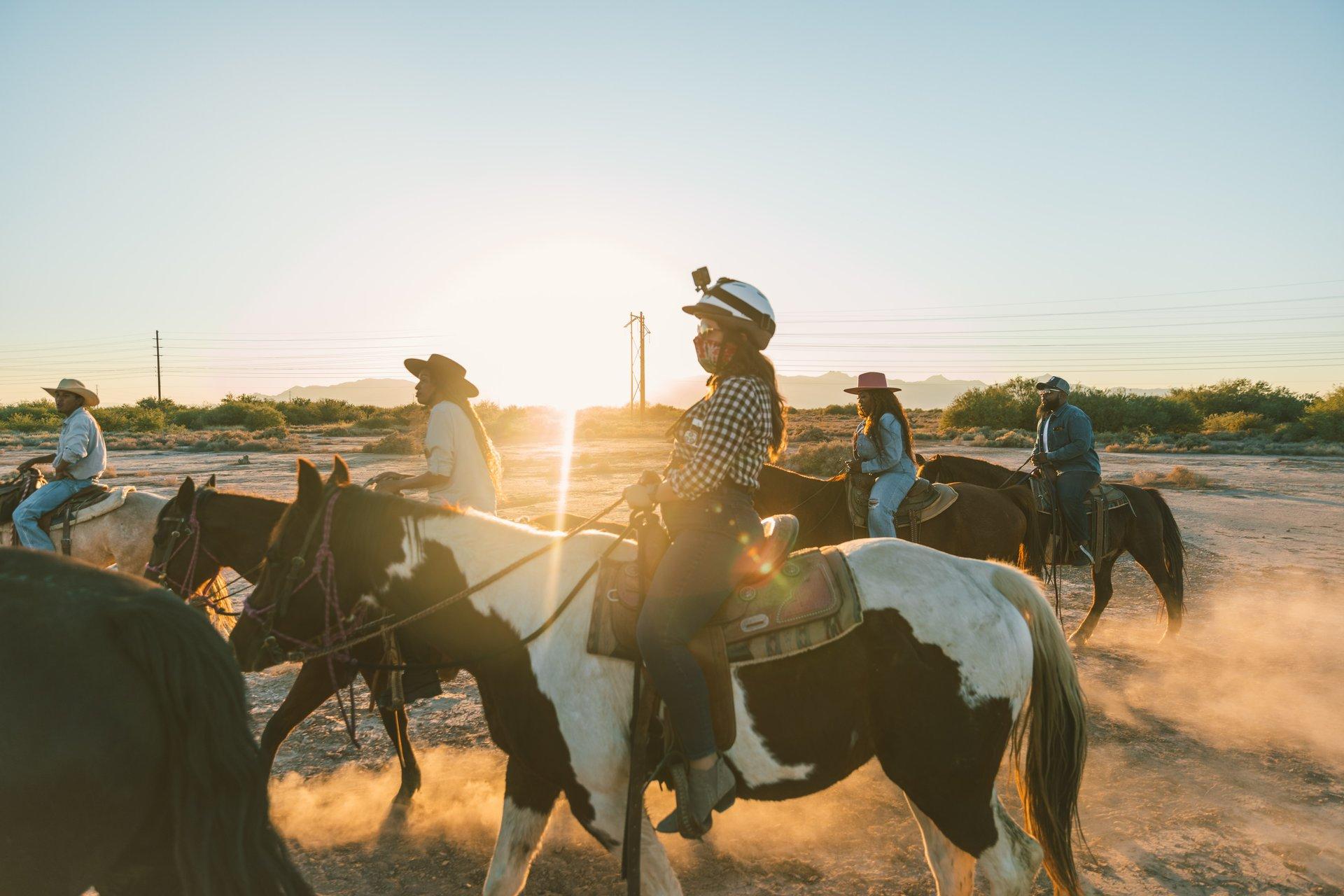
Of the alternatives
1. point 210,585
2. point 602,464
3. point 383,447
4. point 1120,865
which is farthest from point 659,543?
point 383,447

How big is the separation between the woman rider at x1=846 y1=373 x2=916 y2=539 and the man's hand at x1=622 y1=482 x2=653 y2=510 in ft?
14.7

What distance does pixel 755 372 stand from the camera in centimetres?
311

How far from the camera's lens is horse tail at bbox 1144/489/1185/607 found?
27.3ft

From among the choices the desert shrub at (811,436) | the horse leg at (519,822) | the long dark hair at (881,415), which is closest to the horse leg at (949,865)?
the horse leg at (519,822)

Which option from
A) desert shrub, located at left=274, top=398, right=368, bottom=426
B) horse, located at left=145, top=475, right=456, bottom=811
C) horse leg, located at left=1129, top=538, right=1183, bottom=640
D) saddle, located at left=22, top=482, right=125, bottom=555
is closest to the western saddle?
saddle, located at left=22, top=482, right=125, bottom=555

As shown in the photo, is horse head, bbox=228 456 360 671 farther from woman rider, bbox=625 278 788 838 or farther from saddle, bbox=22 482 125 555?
saddle, bbox=22 482 125 555

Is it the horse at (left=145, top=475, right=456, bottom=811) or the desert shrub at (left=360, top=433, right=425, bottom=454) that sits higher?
the horse at (left=145, top=475, right=456, bottom=811)

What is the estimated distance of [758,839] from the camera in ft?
14.6

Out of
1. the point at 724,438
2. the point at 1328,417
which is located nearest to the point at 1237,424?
the point at 1328,417

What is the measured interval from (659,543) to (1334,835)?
14.9 ft

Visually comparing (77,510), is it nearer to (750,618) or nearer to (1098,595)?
(750,618)

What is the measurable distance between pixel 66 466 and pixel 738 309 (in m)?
7.10

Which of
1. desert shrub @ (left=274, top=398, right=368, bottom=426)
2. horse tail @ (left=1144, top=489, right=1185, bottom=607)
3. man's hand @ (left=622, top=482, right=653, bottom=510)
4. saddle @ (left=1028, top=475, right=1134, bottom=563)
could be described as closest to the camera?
man's hand @ (left=622, top=482, right=653, bottom=510)

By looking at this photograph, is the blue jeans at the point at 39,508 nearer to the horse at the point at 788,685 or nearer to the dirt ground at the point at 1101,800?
the dirt ground at the point at 1101,800
